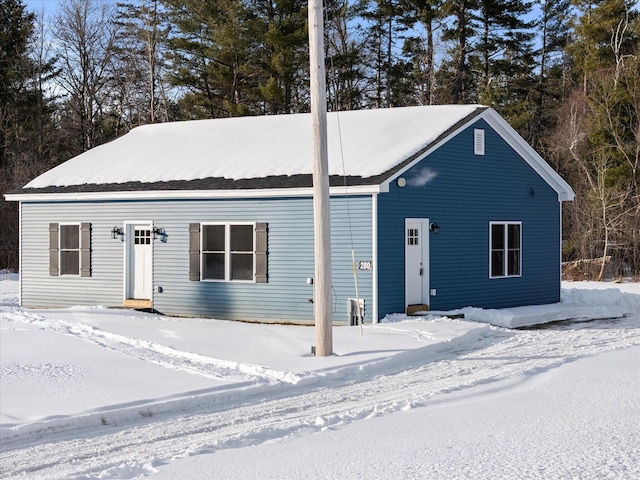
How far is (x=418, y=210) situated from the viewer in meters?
17.6

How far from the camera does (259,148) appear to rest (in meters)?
20.2

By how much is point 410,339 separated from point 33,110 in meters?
31.3

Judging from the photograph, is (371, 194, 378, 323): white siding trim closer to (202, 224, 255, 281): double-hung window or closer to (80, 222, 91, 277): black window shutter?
(202, 224, 255, 281): double-hung window

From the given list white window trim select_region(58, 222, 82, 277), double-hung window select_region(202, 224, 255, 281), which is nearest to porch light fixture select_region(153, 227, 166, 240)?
double-hung window select_region(202, 224, 255, 281)

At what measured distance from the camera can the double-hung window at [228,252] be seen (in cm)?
1809

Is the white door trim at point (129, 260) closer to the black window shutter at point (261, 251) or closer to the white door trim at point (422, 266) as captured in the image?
the black window shutter at point (261, 251)

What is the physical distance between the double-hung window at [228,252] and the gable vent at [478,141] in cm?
543

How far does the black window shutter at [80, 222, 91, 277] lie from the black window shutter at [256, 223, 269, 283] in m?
4.71

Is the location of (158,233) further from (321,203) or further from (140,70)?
(140,70)

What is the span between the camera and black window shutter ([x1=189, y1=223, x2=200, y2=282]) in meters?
18.6

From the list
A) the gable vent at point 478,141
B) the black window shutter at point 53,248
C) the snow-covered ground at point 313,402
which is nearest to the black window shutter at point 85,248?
the black window shutter at point 53,248

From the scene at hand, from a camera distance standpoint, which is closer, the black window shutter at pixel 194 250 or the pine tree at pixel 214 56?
the black window shutter at pixel 194 250

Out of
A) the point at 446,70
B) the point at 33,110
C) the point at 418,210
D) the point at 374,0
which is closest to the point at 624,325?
the point at 418,210

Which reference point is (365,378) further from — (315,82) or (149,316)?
(149,316)
